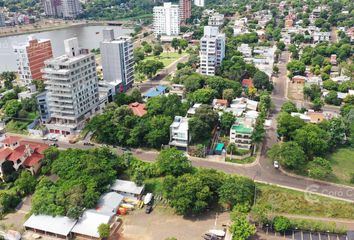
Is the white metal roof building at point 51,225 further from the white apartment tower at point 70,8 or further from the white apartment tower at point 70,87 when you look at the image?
the white apartment tower at point 70,8

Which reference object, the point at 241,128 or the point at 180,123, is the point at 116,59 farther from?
the point at 241,128

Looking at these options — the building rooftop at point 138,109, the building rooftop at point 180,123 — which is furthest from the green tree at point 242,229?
the building rooftop at point 138,109

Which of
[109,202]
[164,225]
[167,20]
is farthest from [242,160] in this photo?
[167,20]

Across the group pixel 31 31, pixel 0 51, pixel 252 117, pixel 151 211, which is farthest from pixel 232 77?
pixel 31 31

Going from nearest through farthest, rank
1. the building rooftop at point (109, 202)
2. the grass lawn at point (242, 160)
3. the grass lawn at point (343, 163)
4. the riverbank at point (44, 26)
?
the building rooftop at point (109, 202), the grass lawn at point (343, 163), the grass lawn at point (242, 160), the riverbank at point (44, 26)

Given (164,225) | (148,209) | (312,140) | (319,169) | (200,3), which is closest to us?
(164,225)

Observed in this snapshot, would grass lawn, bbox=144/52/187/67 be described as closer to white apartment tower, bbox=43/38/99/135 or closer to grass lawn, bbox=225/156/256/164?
white apartment tower, bbox=43/38/99/135
